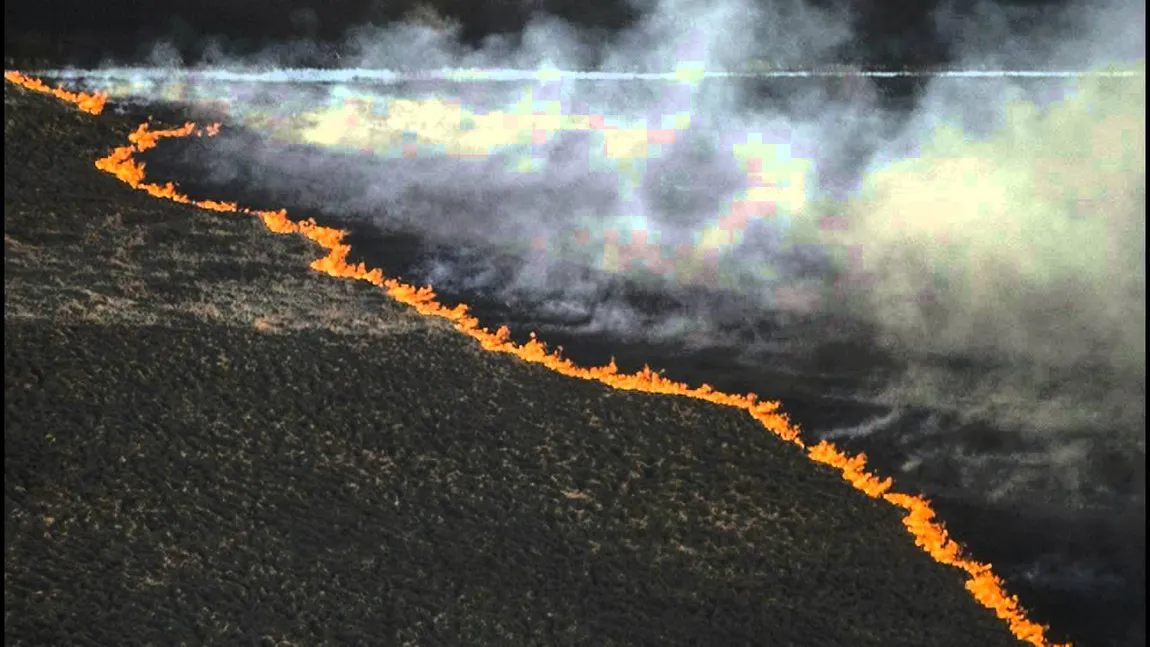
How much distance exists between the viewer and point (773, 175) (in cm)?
133

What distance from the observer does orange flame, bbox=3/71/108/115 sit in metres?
1.28

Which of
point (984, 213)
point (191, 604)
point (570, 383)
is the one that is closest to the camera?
point (191, 604)

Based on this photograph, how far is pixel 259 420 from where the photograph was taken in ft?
3.84

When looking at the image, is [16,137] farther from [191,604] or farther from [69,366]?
→ [191,604]

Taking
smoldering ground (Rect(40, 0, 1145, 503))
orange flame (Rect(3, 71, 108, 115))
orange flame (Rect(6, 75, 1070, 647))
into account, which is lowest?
orange flame (Rect(6, 75, 1070, 647))

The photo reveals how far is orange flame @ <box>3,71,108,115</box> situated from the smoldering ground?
1.2 inches

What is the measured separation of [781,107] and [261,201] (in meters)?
0.64

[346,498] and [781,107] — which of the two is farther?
[781,107]

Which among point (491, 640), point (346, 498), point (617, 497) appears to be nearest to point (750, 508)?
point (617, 497)

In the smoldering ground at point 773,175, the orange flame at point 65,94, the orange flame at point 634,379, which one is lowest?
the orange flame at point 634,379

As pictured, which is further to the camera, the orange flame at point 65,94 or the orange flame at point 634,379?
the orange flame at point 65,94

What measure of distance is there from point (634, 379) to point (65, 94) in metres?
0.75

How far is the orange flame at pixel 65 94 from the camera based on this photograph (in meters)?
1.28

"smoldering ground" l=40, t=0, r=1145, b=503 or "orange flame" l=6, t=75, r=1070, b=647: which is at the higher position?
"smoldering ground" l=40, t=0, r=1145, b=503
